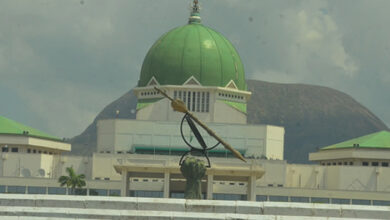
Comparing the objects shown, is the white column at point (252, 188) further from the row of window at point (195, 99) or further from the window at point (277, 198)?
the row of window at point (195, 99)

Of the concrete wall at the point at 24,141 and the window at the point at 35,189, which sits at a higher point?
the concrete wall at the point at 24,141

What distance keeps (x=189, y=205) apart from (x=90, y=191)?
2766 inches

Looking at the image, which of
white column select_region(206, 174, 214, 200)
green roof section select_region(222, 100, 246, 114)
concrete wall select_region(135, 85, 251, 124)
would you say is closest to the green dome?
concrete wall select_region(135, 85, 251, 124)

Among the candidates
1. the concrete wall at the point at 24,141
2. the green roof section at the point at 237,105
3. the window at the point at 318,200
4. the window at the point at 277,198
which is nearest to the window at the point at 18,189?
the concrete wall at the point at 24,141

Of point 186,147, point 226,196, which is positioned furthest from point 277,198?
point 186,147

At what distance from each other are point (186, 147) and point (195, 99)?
7.33 metres

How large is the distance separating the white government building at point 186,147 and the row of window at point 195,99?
0.11 metres

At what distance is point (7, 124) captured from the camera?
133625mm

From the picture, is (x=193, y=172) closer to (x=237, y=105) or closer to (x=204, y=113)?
(x=204, y=113)

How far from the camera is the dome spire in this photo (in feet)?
452

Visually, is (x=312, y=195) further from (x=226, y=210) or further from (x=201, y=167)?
(x=226, y=210)

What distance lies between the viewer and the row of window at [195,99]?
132250mm

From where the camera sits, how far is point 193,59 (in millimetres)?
132125

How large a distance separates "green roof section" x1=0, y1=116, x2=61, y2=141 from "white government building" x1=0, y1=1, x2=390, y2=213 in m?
0.11
